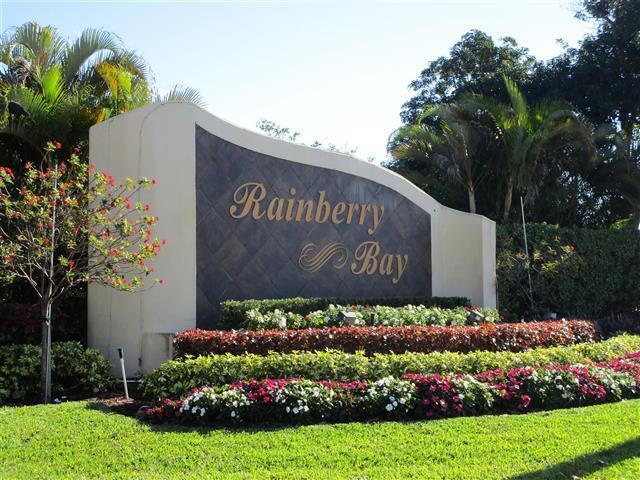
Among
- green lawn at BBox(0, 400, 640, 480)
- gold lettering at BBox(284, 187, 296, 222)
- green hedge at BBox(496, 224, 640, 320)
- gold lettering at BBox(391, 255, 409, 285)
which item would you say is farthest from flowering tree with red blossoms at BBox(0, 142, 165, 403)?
green hedge at BBox(496, 224, 640, 320)

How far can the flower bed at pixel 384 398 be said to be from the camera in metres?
8.09

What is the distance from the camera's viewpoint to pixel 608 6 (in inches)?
987

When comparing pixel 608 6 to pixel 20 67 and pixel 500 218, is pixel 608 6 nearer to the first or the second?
pixel 500 218

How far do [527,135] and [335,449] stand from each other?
15627 mm

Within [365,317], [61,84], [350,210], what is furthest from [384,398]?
[61,84]

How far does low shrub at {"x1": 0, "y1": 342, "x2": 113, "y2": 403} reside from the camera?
10102 mm

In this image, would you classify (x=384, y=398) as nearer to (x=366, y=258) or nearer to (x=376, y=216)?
(x=366, y=258)

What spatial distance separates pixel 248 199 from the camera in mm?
13172

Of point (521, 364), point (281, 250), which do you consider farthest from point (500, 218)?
point (521, 364)

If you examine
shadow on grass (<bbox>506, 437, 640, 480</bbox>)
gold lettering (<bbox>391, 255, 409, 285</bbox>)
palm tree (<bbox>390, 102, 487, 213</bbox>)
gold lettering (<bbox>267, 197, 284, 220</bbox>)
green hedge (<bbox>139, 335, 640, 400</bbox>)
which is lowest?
shadow on grass (<bbox>506, 437, 640, 480</bbox>)

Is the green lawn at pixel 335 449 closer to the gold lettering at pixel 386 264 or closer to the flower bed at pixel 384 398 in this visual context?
the flower bed at pixel 384 398

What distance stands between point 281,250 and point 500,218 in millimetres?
11066

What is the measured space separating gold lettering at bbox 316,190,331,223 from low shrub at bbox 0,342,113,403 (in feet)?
17.3

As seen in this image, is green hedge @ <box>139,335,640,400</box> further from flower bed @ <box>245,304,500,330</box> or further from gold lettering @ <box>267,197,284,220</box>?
gold lettering @ <box>267,197,284,220</box>
